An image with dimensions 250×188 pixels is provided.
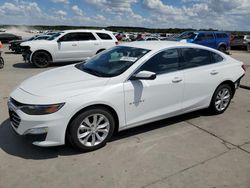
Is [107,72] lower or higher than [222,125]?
higher

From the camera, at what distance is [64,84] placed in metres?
4.11

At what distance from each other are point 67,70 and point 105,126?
4.68 feet

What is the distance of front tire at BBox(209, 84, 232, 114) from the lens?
558 centimetres

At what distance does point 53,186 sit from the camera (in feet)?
10.7

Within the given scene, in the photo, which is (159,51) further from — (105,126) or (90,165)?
(90,165)

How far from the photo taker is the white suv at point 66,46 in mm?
12305

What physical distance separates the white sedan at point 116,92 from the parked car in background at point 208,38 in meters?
13.7

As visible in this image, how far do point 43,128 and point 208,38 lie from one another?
58.6ft

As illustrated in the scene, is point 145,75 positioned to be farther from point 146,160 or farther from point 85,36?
point 85,36

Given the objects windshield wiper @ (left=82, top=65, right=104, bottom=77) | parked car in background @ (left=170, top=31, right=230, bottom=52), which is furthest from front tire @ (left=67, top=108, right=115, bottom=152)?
parked car in background @ (left=170, top=31, right=230, bottom=52)

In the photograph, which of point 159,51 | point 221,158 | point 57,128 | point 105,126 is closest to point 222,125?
point 221,158

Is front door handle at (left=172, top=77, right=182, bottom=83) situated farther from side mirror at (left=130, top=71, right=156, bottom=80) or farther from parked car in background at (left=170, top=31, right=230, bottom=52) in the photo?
parked car in background at (left=170, top=31, right=230, bottom=52)

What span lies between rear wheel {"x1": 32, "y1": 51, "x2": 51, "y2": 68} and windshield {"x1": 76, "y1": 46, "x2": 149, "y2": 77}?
773 centimetres

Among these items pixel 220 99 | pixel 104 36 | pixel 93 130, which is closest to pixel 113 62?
pixel 93 130
